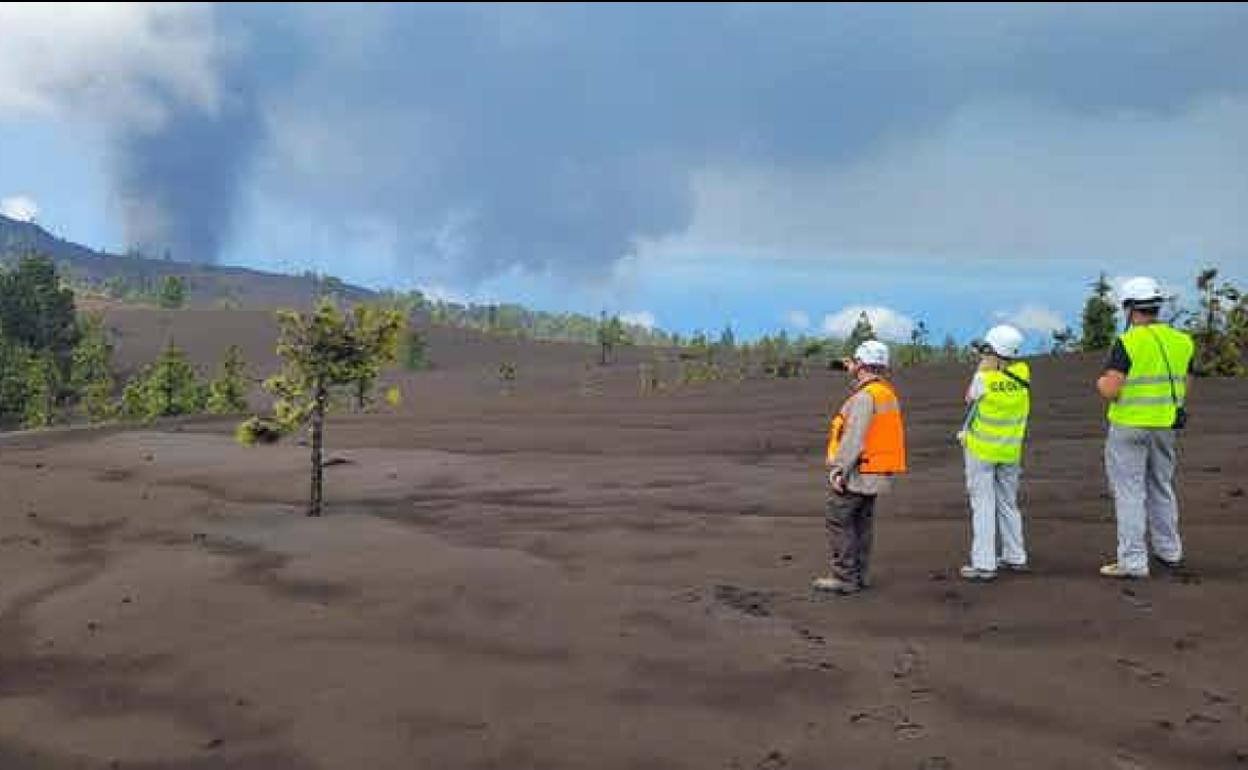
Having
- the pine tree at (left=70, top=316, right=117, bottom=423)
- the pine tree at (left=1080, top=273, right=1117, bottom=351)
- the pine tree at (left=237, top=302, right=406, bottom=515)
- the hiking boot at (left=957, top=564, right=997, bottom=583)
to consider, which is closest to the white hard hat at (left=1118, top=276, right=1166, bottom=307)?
the hiking boot at (left=957, top=564, right=997, bottom=583)

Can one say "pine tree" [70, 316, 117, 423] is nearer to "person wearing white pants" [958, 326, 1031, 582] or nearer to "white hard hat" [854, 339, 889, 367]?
"white hard hat" [854, 339, 889, 367]

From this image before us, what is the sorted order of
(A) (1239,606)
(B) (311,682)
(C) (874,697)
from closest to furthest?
(C) (874,697) → (B) (311,682) → (A) (1239,606)

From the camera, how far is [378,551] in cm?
1145

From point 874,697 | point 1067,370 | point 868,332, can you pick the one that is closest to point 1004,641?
point 874,697

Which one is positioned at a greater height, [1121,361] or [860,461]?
[1121,361]

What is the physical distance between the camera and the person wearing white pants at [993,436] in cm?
877

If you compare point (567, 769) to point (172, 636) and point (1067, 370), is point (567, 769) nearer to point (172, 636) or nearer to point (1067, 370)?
point (172, 636)

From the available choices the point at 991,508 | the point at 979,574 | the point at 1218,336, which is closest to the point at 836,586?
the point at 979,574

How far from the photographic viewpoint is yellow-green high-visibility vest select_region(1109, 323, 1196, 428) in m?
8.30

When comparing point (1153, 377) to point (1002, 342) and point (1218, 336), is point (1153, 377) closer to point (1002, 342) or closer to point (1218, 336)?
point (1002, 342)

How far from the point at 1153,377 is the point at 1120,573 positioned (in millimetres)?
1706

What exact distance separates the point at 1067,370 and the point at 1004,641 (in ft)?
85.4

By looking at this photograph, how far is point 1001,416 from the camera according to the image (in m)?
8.75

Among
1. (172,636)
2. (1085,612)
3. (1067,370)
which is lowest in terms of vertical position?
(172,636)
